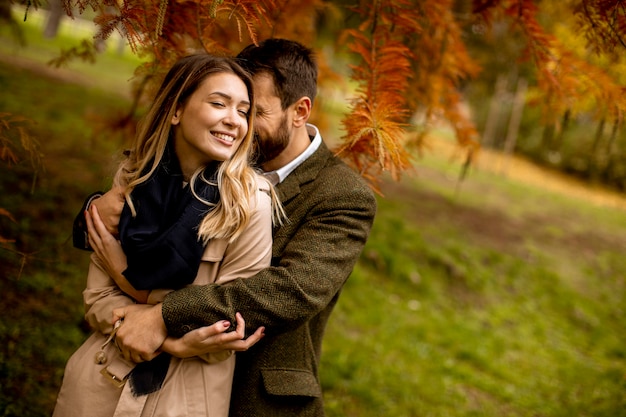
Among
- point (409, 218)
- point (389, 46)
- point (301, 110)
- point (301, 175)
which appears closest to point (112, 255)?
point (301, 175)

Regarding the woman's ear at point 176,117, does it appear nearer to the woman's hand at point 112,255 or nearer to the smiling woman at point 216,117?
the smiling woman at point 216,117

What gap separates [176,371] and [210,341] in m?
0.21

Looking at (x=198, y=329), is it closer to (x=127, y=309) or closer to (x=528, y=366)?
(x=127, y=309)

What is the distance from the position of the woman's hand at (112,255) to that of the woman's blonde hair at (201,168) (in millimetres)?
146

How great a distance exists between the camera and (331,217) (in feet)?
5.96

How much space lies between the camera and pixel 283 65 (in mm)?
1993

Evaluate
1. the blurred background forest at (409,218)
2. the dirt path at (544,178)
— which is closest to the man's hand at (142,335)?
the blurred background forest at (409,218)

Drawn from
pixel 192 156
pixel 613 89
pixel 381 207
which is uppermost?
pixel 613 89

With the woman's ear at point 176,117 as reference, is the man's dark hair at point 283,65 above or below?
above

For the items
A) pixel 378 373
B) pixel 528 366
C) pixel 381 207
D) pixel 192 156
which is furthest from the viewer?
pixel 381 207

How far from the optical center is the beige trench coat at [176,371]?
5.36 feet

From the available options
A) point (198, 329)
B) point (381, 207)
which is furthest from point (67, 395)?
point (381, 207)

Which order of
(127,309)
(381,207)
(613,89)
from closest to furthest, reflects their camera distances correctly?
1. (127,309)
2. (613,89)
3. (381,207)

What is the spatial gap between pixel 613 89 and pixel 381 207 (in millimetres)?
4441
